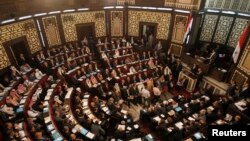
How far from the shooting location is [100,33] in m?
18.3

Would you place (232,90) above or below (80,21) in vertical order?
below

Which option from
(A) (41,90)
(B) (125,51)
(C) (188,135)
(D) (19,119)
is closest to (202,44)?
(B) (125,51)

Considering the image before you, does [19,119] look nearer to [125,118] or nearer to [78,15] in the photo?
[125,118]

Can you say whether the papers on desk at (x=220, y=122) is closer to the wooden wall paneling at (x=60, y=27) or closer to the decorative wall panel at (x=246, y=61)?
the decorative wall panel at (x=246, y=61)

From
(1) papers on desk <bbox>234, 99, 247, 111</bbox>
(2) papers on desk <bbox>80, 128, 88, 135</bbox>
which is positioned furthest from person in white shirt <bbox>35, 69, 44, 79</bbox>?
(1) papers on desk <bbox>234, 99, 247, 111</bbox>

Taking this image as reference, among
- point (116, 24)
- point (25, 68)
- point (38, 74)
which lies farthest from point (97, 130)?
point (116, 24)

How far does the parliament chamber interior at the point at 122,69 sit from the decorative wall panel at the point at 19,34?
6 centimetres

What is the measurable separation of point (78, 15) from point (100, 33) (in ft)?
8.27

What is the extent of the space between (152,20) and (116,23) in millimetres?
Result: 3239

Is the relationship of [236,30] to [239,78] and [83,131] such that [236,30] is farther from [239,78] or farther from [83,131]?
[83,131]

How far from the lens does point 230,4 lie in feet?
50.0

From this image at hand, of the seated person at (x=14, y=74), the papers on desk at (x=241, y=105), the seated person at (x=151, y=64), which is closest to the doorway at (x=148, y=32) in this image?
the seated person at (x=151, y=64)

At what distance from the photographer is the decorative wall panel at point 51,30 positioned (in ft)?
50.1

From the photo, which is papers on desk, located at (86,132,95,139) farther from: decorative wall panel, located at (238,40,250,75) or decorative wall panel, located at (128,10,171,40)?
decorative wall panel, located at (128,10,171,40)
